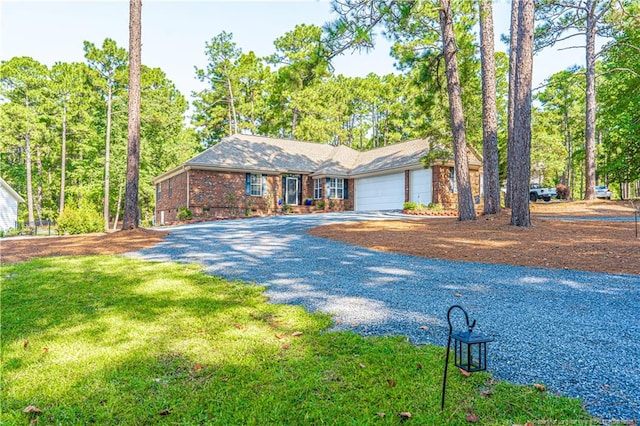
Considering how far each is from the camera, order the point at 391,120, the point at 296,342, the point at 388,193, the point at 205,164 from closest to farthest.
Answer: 1. the point at 296,342
2. the point at 205,164
3. the point at 388,193
4. the point at 391,120

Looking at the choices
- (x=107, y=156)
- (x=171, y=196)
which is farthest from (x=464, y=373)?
(x=107, y=156)

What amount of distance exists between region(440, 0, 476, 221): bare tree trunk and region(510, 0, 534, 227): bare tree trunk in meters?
1.84

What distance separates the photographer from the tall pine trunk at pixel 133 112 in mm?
11586

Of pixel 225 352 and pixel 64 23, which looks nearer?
pixel 225 352

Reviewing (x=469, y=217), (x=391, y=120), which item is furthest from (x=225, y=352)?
(x=391, y=120)

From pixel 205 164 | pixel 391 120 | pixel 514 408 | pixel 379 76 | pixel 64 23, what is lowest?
pixel 514 408

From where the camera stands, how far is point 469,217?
11562 mm

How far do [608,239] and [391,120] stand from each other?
29571 mm

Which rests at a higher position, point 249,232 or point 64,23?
point 64,23

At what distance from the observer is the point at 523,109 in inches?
377

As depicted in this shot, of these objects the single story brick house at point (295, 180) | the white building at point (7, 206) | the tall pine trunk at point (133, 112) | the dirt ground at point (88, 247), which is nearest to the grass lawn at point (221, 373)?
the dirt ground at point (88, 247)

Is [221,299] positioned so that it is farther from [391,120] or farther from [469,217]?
[391,120]

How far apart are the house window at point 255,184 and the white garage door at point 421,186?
8372 mm

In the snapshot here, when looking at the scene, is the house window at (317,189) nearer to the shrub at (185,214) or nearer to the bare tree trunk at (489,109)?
the shrub at (185,214)
